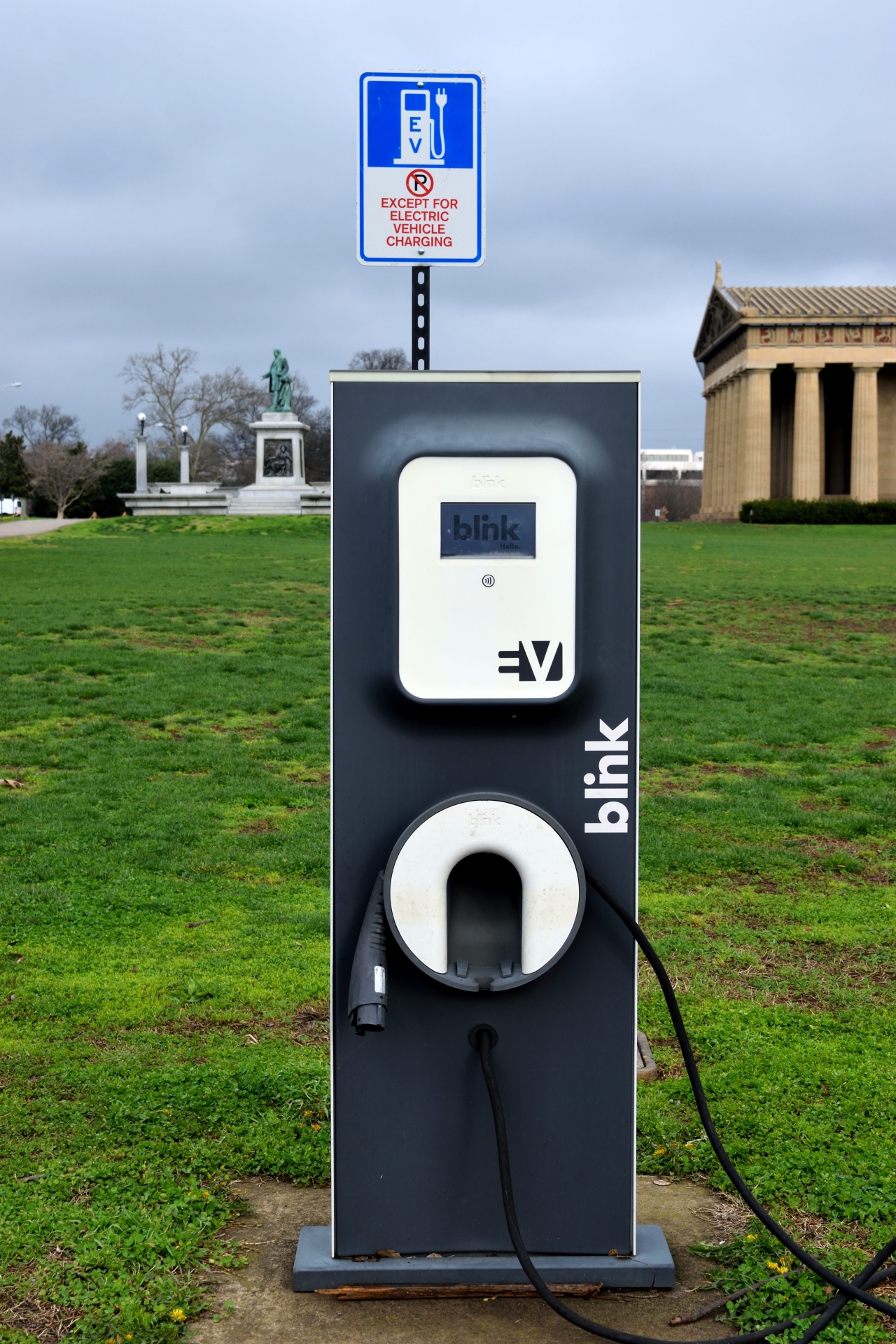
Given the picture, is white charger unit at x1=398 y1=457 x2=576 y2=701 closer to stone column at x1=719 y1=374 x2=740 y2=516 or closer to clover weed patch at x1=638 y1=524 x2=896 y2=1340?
clover weed patch at x1=638 y1=524 x2=896 y2=1340

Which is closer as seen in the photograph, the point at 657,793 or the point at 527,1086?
the point at 527,1086

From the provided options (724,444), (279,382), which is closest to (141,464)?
(279,382)

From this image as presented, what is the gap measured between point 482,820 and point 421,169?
1.67 meters

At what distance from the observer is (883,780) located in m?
8.26

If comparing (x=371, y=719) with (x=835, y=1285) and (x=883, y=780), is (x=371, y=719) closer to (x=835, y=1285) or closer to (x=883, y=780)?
(x=835, y=1285)

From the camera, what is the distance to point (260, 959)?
482cm

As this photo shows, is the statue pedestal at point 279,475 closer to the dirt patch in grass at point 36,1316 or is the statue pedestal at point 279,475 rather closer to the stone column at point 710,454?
the stone column at point 710,454

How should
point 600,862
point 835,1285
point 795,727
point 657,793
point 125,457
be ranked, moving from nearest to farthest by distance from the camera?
point 835,1285, point 600,862, point 657,793, point 795,727, point 125,457

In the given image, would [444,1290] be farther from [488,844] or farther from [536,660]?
[536,660]

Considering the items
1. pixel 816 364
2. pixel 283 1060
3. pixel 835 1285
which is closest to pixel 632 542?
pixel 835 1285

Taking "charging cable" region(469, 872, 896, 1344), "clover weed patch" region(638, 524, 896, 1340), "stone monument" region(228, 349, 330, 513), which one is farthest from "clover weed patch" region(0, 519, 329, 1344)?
"stone monument" region(228, 349, 330, 513)

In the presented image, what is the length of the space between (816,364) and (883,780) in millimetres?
59818

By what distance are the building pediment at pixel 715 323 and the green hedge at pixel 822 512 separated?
15.0 metres

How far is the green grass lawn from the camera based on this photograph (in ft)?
9.80
